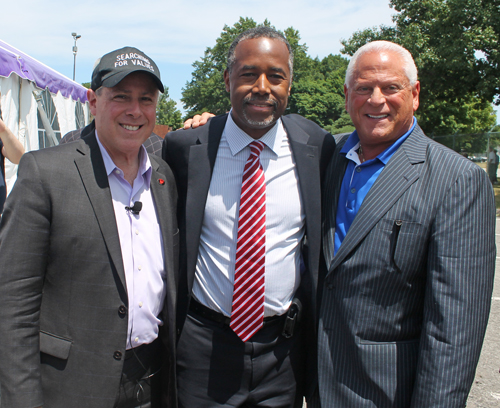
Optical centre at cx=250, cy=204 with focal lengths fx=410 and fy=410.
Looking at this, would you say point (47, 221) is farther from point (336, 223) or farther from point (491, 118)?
point (491, 118)

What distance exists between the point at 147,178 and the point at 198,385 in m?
1.11

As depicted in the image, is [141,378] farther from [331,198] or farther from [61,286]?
[331,198]

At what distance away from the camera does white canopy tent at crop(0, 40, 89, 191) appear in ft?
21.2

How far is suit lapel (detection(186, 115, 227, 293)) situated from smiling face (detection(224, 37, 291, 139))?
0.22 m

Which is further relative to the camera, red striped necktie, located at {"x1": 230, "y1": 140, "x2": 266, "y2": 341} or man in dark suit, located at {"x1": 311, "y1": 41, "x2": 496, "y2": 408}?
red striped necktie, located at {"x1": 230, "y1": 140, "x2": 266, "y2": 341}

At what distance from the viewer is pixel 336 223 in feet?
6.95

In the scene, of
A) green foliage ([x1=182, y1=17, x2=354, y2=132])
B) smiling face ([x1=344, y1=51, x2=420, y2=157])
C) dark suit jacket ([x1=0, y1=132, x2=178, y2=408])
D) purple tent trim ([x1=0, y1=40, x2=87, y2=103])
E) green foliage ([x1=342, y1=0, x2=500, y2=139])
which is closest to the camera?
dark suit jacket ([x1=0, y1=132, x2=178, y2=408])

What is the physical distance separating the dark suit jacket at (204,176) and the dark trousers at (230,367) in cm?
16

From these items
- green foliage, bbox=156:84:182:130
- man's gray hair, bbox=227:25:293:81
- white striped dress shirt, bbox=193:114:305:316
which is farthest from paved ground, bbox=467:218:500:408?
green foliage, bbox=156:84:182:130

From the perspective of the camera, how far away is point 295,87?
1694 inches

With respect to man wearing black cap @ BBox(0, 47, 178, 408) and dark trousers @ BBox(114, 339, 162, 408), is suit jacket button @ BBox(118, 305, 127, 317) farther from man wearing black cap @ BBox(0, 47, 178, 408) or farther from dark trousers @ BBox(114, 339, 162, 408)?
dark trousers @ BBox(114, 339, 162, 408)

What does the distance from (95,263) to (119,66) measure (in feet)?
2.92

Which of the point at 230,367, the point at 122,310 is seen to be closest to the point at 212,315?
the point at 230,367

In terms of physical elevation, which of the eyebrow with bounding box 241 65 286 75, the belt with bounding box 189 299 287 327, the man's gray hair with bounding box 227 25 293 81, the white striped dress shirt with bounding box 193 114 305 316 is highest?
the man's gray hair with bounding box 227 25 293 81
